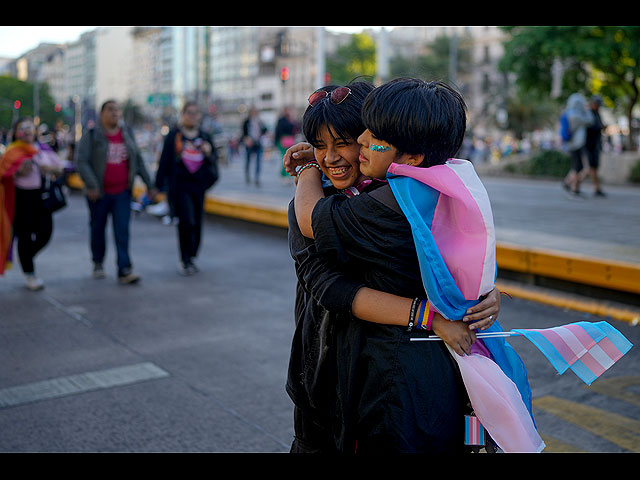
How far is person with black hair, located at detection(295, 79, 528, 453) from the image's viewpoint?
1853 mm

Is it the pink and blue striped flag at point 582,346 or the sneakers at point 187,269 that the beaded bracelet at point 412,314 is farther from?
the sneakers at point 187,269

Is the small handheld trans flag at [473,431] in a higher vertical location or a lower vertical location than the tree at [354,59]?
lower

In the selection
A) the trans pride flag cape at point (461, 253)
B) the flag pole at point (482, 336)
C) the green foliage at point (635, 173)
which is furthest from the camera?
the green foliage at point (635, 173)

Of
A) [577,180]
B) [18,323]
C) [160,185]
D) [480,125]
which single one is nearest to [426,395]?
[18,323]

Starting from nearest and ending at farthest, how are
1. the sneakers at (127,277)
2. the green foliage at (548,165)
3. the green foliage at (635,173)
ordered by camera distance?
the sneakers at (127,277) → the green foliage at (635,173) → the green foliage at (548,165)

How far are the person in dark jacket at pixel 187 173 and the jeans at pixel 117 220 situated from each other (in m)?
0.58

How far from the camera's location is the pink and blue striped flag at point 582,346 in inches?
77.5

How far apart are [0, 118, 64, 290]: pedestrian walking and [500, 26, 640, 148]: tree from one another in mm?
17159

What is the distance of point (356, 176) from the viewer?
2.12 metres

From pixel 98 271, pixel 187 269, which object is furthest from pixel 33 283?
pixel 187 269

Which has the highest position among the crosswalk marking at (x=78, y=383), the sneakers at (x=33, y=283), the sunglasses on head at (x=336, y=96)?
the sunglasses on head at (x=336, y=96)

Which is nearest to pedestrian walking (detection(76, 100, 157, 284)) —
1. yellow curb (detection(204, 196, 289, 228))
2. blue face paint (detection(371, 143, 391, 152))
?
yellow curb (detection(204, 196, 289, 228))

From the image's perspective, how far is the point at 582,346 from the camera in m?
1.98

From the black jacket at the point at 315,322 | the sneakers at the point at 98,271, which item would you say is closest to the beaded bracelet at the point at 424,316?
the black jacket at the point at 315,322
